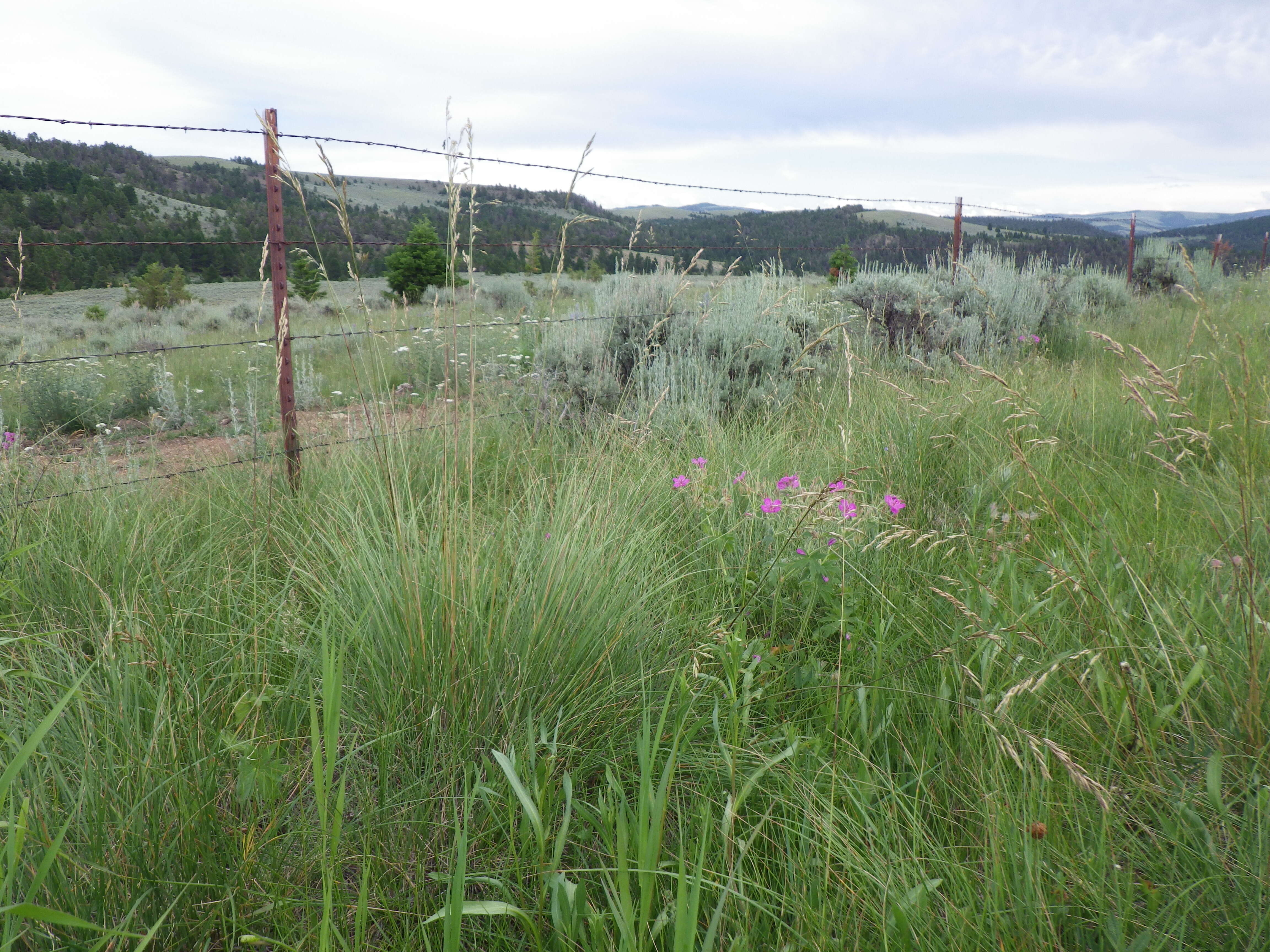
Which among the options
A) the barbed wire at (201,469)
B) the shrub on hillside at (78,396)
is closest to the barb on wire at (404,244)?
the barbed wire at (201,469)

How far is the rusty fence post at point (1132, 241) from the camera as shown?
570 inches

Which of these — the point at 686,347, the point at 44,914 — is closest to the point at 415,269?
the point at 686,347

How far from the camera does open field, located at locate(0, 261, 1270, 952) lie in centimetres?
121

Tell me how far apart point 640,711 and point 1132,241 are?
57.8 feet

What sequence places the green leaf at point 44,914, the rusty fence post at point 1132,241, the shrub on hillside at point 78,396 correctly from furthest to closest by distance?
the rusty fence post at point 1132,241 → the shrub on hillside at point 78,396 → the green leaf at point 44,914

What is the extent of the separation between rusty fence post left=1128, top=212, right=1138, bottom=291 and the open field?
45.6 feet

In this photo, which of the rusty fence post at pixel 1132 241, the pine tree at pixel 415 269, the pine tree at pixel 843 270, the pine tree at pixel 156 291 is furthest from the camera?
the pine tree at pixel 415 269

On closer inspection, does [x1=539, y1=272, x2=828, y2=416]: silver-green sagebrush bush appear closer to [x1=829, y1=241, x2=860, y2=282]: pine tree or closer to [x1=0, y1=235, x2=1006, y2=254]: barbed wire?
[x1=0, y1=235, x2=1006, y2=254]: barbed wire

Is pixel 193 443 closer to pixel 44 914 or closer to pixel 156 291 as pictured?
pixel 44 914

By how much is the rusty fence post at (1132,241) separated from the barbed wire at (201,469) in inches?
598

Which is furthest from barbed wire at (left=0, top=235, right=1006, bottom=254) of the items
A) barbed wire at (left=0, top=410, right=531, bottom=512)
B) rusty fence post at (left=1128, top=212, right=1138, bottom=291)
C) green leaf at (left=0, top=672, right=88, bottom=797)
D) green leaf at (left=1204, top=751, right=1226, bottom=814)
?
rusty fence post at (left=1128, top=212, right=1138, bottom=291)

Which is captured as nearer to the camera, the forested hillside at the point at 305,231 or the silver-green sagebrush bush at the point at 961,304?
the forested hillside at the point at 305,231

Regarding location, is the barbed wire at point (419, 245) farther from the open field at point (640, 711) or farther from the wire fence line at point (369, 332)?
the open field at point (640, 711)

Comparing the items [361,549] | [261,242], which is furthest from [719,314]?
[361,549]
